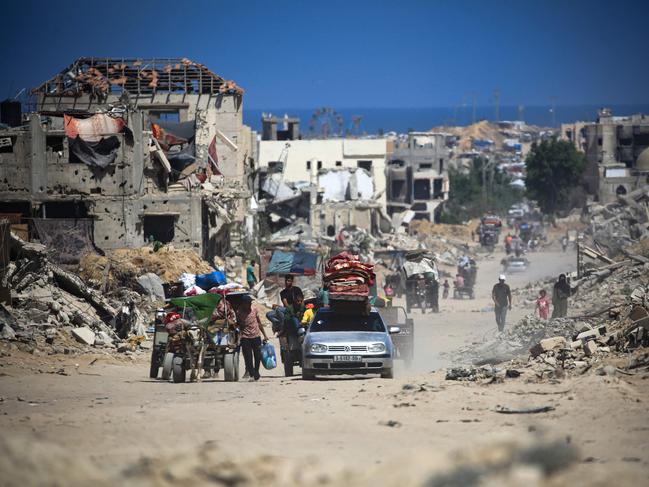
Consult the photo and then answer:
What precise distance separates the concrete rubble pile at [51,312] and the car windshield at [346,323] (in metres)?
4.83

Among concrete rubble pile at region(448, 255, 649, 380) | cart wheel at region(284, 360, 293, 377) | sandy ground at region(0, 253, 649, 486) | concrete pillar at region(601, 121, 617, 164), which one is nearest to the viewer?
sandy ground at region(0, 253, 649, 486)

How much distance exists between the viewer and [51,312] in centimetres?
2269

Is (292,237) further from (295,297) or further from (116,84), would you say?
(295,297)

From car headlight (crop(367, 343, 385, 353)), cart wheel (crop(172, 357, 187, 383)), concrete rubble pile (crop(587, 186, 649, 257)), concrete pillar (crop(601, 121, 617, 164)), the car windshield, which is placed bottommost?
cart wheel (crop(172, 357, 187, 383))

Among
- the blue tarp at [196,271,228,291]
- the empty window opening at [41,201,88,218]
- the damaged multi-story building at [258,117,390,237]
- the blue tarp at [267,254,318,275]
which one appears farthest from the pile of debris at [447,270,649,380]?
the damaged multi-story building at [258,117,390,237]

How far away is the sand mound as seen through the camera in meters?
30.0

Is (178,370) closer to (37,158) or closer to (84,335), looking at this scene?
(84,335)

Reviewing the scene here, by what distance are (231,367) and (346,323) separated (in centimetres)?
203

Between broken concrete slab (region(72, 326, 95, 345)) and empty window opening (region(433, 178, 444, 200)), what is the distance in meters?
74.9

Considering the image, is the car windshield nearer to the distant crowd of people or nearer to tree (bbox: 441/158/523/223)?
the distant crowd of people

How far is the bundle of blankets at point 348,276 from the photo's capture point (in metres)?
20.2

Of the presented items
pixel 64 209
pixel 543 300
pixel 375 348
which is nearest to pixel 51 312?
pixel 375 348

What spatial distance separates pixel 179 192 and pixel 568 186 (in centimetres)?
7002

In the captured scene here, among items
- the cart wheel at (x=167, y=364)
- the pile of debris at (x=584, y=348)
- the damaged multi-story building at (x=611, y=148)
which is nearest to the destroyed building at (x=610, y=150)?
the damaged multi-story building at (x=611, y=148)
